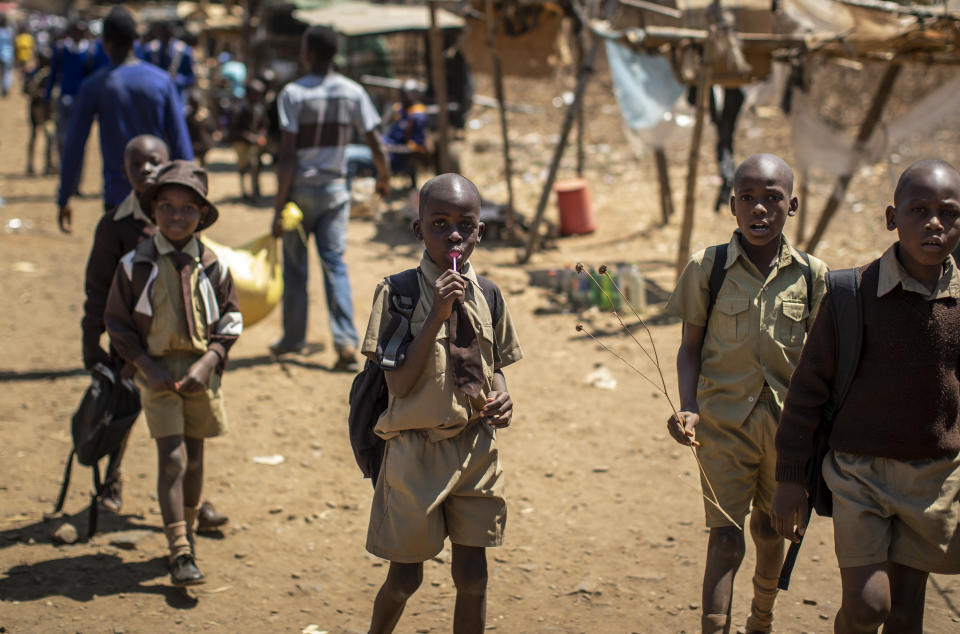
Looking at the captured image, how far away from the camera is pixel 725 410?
3.00 m

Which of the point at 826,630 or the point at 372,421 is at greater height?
the point at 372,421

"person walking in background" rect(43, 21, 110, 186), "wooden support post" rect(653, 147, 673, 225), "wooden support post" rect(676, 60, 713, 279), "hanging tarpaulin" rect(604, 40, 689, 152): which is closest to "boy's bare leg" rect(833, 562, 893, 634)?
"wooden support post" rect(676, 60, 713, 279)

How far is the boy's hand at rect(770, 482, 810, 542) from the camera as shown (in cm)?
262

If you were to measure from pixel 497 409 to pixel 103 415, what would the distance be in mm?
2047

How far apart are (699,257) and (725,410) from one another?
1.55 feet

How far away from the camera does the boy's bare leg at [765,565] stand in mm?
3135

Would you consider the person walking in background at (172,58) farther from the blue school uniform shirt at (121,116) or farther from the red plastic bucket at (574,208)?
the blue school uniform shirt at (121,116)

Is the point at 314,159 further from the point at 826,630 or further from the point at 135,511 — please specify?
the point at 826,630

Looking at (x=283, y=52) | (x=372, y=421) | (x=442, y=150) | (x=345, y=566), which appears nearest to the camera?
(x=372, y=421)

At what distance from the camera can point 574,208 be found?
11.3 meters

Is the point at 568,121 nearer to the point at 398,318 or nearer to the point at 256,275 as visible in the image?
the point at 256,275

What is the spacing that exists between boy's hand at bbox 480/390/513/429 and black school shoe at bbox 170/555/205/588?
5.04 feet

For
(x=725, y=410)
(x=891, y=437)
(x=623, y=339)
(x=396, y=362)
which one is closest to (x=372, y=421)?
(x=396, y=362)

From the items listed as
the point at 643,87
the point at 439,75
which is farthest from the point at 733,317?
the point at 439,75
